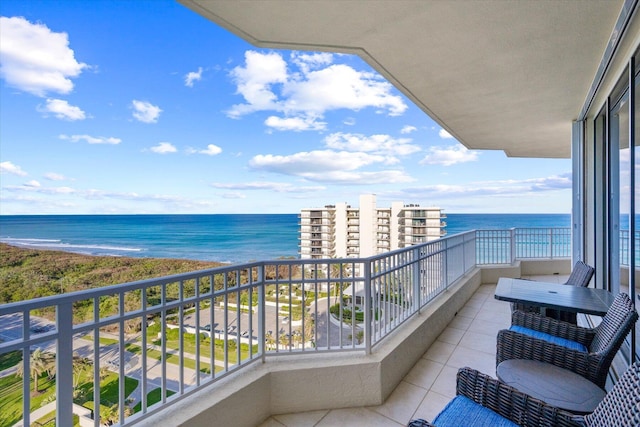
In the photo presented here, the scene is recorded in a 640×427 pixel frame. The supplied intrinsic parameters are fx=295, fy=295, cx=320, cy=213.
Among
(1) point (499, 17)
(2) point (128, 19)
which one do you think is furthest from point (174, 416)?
(2) point (128, 19)

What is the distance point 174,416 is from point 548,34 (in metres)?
3.83

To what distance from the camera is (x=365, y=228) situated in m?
34.9

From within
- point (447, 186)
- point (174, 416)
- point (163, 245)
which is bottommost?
point (163, 245)

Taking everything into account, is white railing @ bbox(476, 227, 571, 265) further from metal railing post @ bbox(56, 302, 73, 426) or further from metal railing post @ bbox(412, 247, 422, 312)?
metal railing post @ bbox(56, 302, 73, 426)

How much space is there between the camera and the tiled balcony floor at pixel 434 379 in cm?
222

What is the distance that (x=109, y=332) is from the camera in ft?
5.66

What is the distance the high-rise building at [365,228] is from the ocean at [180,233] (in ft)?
11.3

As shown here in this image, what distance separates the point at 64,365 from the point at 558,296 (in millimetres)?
3634

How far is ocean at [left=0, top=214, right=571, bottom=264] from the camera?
35.2 m

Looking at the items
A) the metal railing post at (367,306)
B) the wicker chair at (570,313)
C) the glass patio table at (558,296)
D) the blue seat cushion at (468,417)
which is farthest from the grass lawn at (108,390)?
the wicker chair at (570,313)

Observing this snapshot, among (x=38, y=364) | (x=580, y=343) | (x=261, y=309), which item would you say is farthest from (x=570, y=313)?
(x=38, y=364)

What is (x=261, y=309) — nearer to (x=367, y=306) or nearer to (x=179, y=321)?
(x=179, y=321)

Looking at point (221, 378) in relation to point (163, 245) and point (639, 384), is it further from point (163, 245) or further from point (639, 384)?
point (163, 245)

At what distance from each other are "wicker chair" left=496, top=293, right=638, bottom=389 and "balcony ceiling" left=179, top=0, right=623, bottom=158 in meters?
2.02
